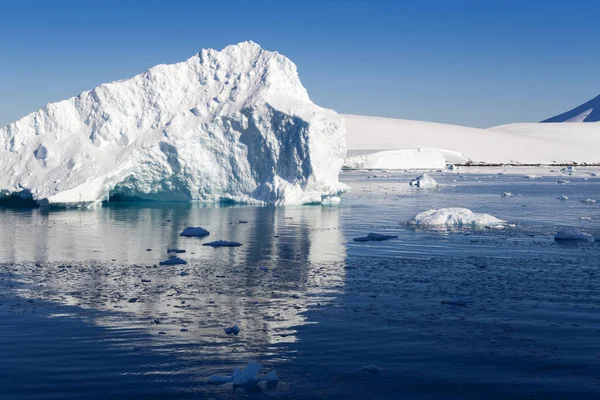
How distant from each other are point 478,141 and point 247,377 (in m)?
105

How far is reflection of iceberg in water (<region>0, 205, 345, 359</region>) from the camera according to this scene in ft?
28.8

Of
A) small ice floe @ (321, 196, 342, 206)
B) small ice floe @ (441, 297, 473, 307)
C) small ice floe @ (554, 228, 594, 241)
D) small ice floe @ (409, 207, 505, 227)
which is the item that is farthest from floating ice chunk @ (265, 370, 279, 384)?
small ice floe @ (321, 196, 342, 206)

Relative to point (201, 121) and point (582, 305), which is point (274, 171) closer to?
point (201, 121)

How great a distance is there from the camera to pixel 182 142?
24719 millimetres

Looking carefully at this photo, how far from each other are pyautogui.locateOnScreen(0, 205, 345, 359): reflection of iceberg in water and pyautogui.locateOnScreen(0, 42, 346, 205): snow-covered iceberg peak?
3.22m

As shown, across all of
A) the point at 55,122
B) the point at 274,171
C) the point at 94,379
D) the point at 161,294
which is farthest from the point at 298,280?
the point at 55,122

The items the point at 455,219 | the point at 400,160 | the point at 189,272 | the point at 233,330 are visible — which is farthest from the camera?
the point at 400,160

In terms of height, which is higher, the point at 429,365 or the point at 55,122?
the point at 55,122

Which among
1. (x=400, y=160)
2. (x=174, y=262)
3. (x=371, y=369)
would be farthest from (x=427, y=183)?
(x=400, y=160)

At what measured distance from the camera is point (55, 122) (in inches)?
1020

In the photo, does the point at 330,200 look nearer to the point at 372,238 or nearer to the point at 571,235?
the point at 372,238

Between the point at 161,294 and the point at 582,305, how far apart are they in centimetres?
591

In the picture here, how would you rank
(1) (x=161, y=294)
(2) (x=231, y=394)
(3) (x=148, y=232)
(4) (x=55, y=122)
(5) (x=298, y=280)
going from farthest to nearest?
1. (4) (x=55, y=122)
2. (3) (x=148, y=232)
3. (5) (x=298, y=280)
4. (1) (x=161, y=294)
5. (2) (x=231, y=394)

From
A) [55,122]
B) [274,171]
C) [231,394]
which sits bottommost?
[231,394]
